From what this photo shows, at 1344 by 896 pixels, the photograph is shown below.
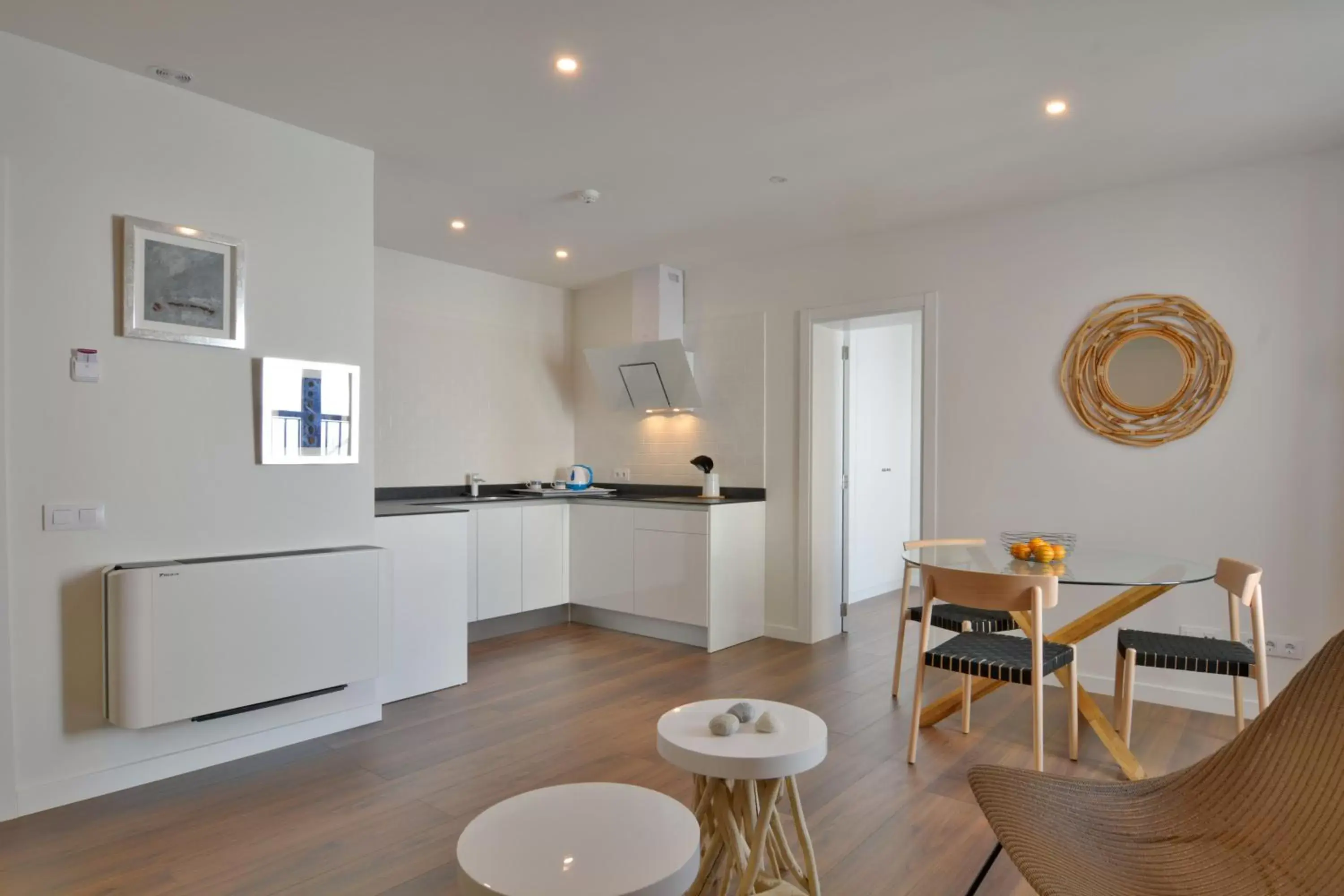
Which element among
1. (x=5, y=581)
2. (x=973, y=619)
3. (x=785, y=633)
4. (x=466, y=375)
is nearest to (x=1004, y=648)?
(x=973, y=619)

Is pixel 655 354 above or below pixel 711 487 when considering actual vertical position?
above

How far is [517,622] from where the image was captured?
534 centimetres

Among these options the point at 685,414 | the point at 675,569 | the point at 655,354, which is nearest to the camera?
the point at 675,569

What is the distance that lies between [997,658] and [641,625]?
9.22 ft

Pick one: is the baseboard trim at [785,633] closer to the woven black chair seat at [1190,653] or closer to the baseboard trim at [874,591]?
the baseboard trim at [874,591]

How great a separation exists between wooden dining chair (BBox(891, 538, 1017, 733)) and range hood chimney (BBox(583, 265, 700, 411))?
7.35 ft

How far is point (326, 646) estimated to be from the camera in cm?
316

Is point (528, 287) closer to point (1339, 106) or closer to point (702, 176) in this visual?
point (702, 176)

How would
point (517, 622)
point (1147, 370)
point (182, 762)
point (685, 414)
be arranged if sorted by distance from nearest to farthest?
point (182, 762), point (1147, 370), point (517, 622), point (685, 414)

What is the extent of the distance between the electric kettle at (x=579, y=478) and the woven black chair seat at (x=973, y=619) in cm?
303

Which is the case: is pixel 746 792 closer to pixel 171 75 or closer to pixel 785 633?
pixel 171 75

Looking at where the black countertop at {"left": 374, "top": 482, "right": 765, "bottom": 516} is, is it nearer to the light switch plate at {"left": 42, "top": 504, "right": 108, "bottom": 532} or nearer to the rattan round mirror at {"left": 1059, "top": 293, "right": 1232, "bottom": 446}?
the light switch plate at {"left": 42, "top": 504, "right": 108, "bottom": 532}

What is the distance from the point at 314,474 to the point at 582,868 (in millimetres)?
2427

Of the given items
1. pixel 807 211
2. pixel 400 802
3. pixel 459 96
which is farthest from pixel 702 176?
pixel 400 802
